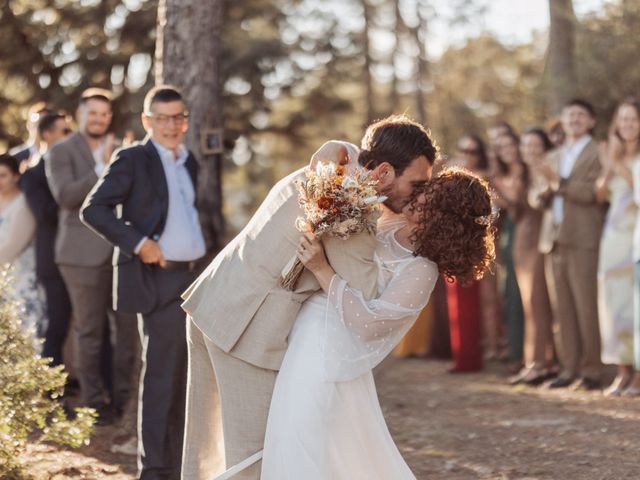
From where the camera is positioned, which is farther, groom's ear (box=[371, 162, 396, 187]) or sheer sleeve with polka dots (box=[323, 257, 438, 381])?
groom's ear (box=[371, 162, 396, 187])

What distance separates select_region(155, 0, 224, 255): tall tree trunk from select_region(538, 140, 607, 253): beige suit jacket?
343 centimetres

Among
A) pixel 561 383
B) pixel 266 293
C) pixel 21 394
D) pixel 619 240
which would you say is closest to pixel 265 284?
pixel 266 293

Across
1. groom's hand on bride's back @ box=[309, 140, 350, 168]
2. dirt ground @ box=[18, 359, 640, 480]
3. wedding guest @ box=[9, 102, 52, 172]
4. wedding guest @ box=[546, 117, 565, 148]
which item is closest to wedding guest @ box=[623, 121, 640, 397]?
dirt ground @ box=[18, 359, 640, 480]

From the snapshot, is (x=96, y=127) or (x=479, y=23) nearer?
(x=96, y=127)

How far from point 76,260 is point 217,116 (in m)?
1.51

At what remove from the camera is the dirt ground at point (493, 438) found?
254 inches

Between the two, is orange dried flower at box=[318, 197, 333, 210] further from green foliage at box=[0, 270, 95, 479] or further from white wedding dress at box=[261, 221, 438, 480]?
green foliage at box=[0, 270, 95, 479]

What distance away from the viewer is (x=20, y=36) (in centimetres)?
1636

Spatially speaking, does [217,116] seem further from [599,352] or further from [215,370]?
[599,352]

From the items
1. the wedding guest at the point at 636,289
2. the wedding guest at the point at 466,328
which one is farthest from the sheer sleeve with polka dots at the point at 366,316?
the wedding guest at the point at 466,328

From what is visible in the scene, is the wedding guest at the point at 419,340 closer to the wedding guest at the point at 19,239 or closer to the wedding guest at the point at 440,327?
the wedding guest at the point at 440,327

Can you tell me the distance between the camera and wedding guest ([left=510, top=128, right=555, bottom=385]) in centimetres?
1023

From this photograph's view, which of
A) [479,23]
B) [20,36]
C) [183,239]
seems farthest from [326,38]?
[183,239]

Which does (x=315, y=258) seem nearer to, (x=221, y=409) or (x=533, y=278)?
(x=221, y=409)
